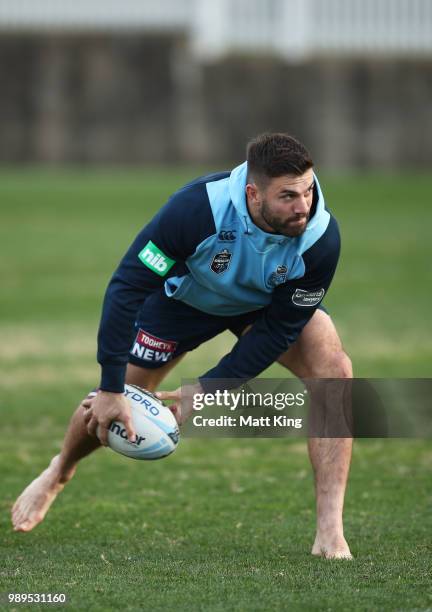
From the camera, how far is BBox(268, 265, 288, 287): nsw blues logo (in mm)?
5199

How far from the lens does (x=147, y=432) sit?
5.22m

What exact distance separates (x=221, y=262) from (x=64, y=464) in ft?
4.36

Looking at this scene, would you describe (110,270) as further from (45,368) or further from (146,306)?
(146,306)

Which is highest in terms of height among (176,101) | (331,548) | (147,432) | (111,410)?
(111,410)

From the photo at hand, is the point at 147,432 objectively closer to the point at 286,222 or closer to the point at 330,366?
the point at 330,366

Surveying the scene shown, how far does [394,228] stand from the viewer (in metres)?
21.0

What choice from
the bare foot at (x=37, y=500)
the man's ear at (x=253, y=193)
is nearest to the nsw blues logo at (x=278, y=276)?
the man's ear at (x=253, y=193)

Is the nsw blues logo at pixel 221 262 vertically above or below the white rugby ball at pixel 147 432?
above

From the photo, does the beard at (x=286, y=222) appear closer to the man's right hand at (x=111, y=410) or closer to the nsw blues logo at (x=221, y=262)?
the nsw blues logo at (x=221, y=262)

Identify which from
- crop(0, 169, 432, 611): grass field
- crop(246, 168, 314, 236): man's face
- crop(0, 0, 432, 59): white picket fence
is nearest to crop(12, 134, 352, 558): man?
crop(246, 168, 314, 236): man's face

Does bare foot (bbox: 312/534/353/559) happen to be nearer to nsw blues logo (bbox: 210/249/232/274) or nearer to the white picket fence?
nsw blues logo (bbox: 210/249/232/274)

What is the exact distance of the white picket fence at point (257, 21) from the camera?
23203mm

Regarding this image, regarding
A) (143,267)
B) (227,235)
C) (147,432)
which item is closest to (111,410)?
(147,432)

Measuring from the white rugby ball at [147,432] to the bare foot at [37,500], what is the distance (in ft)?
2.25
